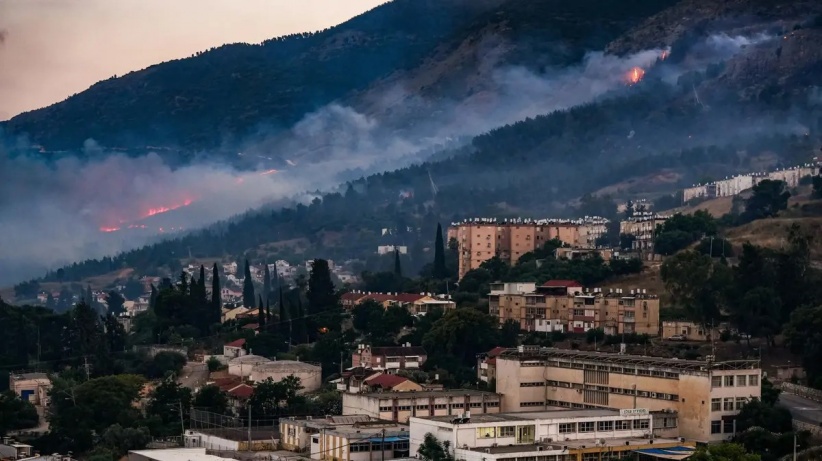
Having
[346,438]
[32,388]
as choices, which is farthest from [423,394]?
[32,388]

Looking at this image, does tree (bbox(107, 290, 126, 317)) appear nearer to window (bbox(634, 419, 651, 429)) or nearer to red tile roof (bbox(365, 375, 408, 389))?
red tile roof (bbox(365, 375, 408, 389))

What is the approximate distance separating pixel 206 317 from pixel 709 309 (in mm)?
32459

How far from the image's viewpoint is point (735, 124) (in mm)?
190125

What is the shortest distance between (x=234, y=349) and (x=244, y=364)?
21.1 ft

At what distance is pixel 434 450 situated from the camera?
56.7m

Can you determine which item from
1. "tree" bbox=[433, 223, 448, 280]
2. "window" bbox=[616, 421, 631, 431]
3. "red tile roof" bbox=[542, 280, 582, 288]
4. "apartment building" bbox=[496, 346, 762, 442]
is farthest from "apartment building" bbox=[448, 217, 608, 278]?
"window" bbox=[616, 421, 631, 431]

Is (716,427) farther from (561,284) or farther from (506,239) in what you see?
(506,239)

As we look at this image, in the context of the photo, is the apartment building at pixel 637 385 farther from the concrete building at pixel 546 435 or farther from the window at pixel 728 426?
the concrete building at pixel 546 435

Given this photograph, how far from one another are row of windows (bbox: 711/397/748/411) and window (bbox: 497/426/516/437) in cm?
775

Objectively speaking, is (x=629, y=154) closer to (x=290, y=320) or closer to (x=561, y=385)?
(x=290, y=320)

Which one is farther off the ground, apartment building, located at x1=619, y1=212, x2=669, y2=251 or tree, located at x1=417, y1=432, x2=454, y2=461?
apartment building, located at x1=619, y1=212, x2=669, y2=251

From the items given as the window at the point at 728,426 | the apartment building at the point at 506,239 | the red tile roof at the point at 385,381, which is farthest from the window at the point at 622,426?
the apartment building at the point at 506,239

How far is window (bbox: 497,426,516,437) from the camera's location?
57844 millimetres

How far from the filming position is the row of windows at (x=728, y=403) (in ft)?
201
